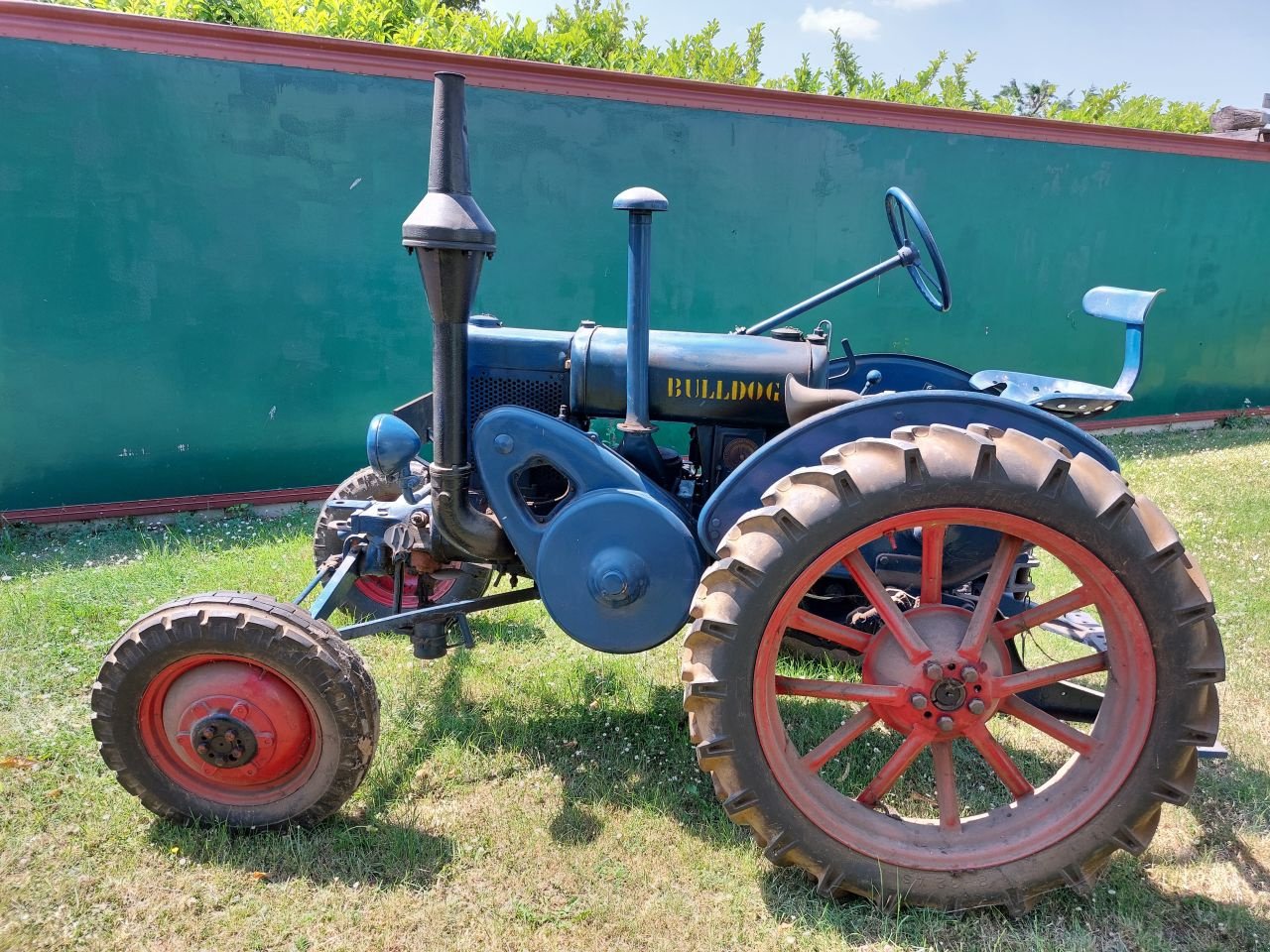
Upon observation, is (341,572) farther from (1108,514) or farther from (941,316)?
(941,316)

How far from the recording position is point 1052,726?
85.8 inches

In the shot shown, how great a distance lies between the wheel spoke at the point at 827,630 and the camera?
7.14 ft

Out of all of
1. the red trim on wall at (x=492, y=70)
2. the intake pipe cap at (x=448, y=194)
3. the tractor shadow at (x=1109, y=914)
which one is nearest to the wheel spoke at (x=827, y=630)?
the tractor shadow at (x=1109, y=914)

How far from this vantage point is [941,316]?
22.9 ft

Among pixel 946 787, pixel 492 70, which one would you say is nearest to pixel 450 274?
pixel 946 787

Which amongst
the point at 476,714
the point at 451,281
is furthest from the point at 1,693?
the point at 451,281

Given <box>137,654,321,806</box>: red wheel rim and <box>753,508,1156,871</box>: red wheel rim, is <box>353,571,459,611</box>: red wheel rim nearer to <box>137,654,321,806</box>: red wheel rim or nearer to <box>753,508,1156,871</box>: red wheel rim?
<box>137,654,321,806</box>: red wheel rim

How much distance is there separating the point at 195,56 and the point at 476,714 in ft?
13.5

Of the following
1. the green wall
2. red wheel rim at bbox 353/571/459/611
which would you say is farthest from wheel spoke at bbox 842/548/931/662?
the green wall

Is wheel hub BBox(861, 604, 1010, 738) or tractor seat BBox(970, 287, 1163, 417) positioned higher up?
tractor seat BBox(970, 287, 1163, 417)

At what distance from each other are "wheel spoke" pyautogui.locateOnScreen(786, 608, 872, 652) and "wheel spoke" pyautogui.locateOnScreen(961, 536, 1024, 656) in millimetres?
261

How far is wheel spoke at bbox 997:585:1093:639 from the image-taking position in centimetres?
208

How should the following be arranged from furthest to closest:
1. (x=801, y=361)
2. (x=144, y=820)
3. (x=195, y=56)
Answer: (x=195, y=56) < (x=801, y=361) < (x=144, y=820)

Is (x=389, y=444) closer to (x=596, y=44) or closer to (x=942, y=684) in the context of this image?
(x=942, y=684)
